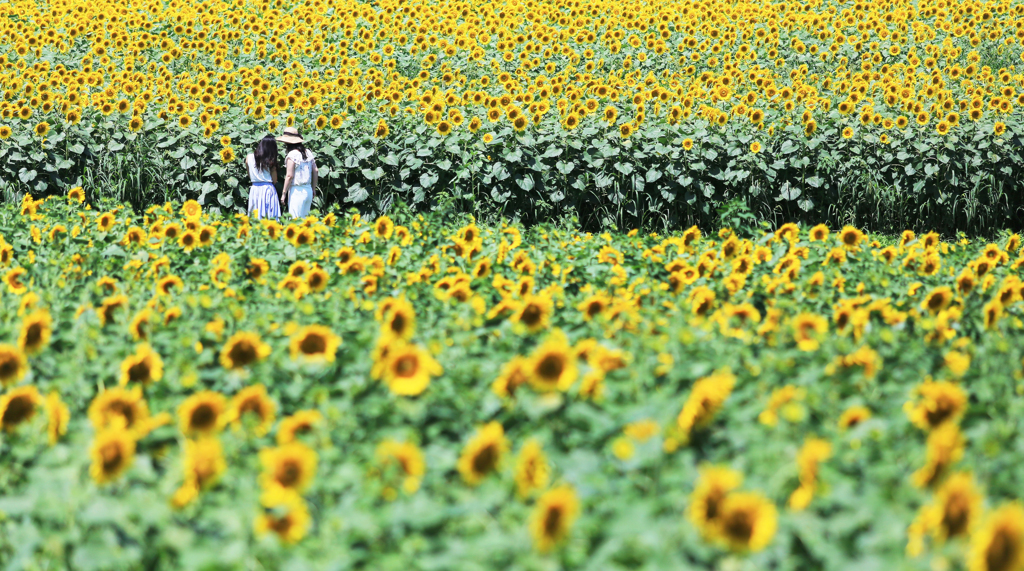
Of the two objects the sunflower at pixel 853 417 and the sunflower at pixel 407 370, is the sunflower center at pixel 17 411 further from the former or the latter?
the sunflower at pixel 853 417

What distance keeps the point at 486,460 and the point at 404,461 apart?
0.20 m

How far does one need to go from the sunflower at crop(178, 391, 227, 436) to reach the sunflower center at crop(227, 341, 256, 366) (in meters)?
0.32

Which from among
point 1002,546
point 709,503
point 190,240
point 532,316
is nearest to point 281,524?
point 709,503

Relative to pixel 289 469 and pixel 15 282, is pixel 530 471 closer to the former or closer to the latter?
pixel 289 469

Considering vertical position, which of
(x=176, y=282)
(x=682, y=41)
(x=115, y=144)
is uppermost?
(x=682, y=41)

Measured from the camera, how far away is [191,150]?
350 inches

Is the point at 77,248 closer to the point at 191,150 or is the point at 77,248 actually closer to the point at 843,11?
the point at 191,150

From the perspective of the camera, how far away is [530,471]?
218 cm

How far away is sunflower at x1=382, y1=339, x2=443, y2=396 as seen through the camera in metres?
2.49

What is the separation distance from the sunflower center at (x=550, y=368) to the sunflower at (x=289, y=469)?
63cm

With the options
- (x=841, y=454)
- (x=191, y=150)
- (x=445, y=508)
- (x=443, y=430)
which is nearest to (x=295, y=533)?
(x=445, y=508)

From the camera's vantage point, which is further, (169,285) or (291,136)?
(291,136)

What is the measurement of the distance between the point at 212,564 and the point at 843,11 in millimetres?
14013

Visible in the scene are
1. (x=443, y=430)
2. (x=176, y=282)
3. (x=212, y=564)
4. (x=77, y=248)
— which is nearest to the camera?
(x=212, y=564)
